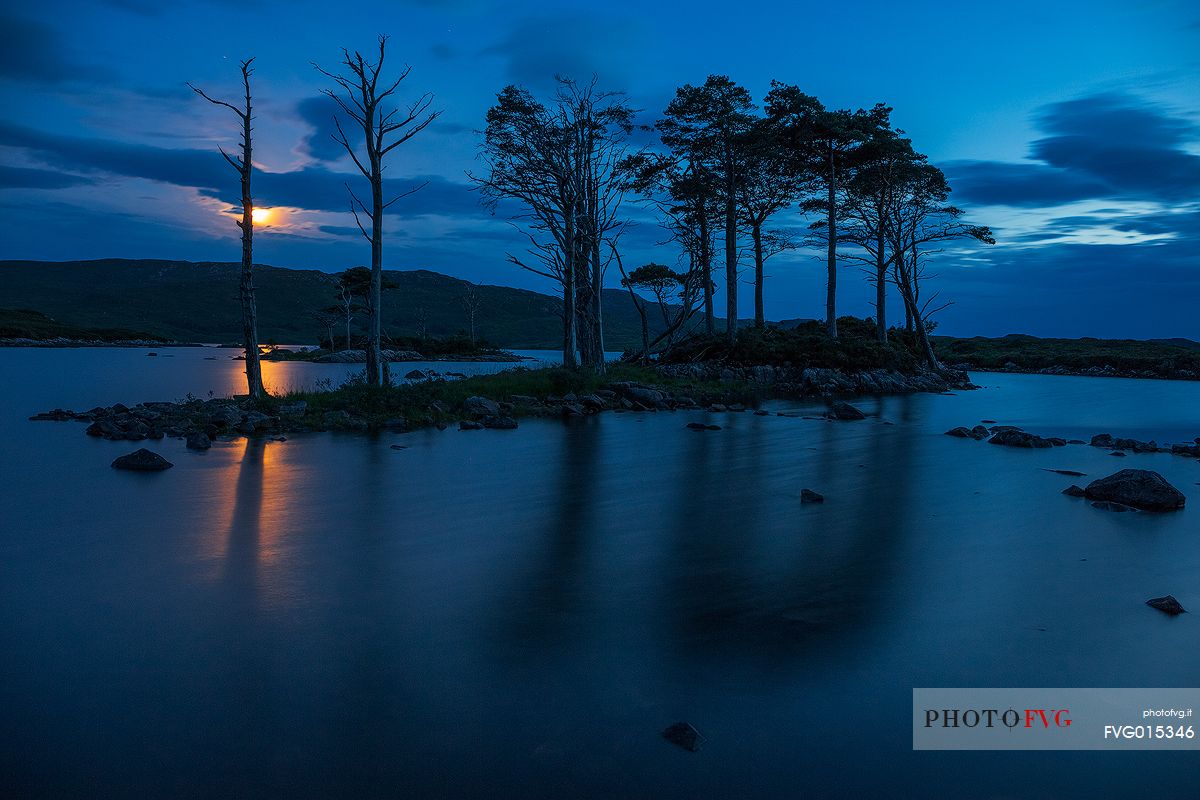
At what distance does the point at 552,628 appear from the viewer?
18.9ft

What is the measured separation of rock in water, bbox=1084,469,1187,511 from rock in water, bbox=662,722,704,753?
10.1 meters

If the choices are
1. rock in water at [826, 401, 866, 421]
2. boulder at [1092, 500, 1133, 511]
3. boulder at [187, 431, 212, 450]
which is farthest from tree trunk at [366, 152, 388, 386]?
boulder at [1092, 500, 1133, 511]

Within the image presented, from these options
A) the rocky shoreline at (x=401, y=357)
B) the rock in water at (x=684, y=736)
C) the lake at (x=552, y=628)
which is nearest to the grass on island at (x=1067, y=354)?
the rocky shoreline at (x=401, y=357)

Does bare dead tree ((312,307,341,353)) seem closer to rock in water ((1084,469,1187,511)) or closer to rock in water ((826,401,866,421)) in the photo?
rock in water ((826,401,866,421))

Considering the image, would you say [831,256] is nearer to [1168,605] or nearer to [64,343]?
[1168,605]

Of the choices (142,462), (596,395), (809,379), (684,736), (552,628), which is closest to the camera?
(684,736)

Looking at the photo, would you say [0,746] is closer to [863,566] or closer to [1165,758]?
[1165,758]

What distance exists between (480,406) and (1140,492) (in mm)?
16616

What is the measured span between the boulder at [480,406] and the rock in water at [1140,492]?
1565 centimetres

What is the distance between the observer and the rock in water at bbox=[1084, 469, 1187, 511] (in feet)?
34.8

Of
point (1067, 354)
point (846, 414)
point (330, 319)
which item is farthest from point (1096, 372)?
point (330, 319)

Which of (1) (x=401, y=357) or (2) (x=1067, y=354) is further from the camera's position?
(1) (x=401, y=357)

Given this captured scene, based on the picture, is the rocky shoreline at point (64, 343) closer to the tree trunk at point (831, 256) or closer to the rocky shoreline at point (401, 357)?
the rocky shoreline at point (401, 357)

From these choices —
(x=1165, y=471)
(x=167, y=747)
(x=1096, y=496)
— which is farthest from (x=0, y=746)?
(x=1165, y=471)
